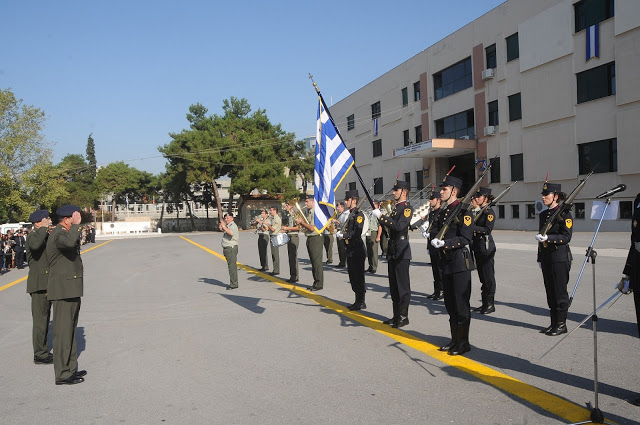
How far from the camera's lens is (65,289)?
202 inches

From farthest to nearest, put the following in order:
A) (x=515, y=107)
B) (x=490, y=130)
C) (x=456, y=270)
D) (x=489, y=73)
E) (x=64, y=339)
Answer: (x=490, y=130) → (x=489, y=73) → (x=515, y=107) → (x=456, y=270) → (x=64, y=339)

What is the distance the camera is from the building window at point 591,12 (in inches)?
938

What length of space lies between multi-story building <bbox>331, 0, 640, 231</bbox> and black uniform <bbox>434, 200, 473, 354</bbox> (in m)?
19.3

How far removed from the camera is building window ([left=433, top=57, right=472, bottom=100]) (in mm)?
33875

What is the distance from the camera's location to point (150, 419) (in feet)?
13.4

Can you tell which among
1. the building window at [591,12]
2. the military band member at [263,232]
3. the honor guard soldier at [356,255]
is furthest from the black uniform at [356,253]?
the building window at [591,12]

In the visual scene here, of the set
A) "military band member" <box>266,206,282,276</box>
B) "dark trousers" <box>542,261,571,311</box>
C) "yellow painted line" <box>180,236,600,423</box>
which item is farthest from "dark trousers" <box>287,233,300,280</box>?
"dark trousers" <box>542,261,571,311</box>

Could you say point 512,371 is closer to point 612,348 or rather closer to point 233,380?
point 612,348

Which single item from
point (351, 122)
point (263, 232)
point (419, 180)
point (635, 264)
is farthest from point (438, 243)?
point (351, 122)

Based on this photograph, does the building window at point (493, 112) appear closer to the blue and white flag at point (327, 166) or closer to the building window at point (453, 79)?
the building window at point (453, 79)

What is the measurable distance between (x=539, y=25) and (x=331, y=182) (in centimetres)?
2519

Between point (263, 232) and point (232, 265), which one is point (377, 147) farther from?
point (232, 265)

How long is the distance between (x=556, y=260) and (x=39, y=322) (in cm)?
668

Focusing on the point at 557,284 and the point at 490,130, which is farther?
the point at 490,130
